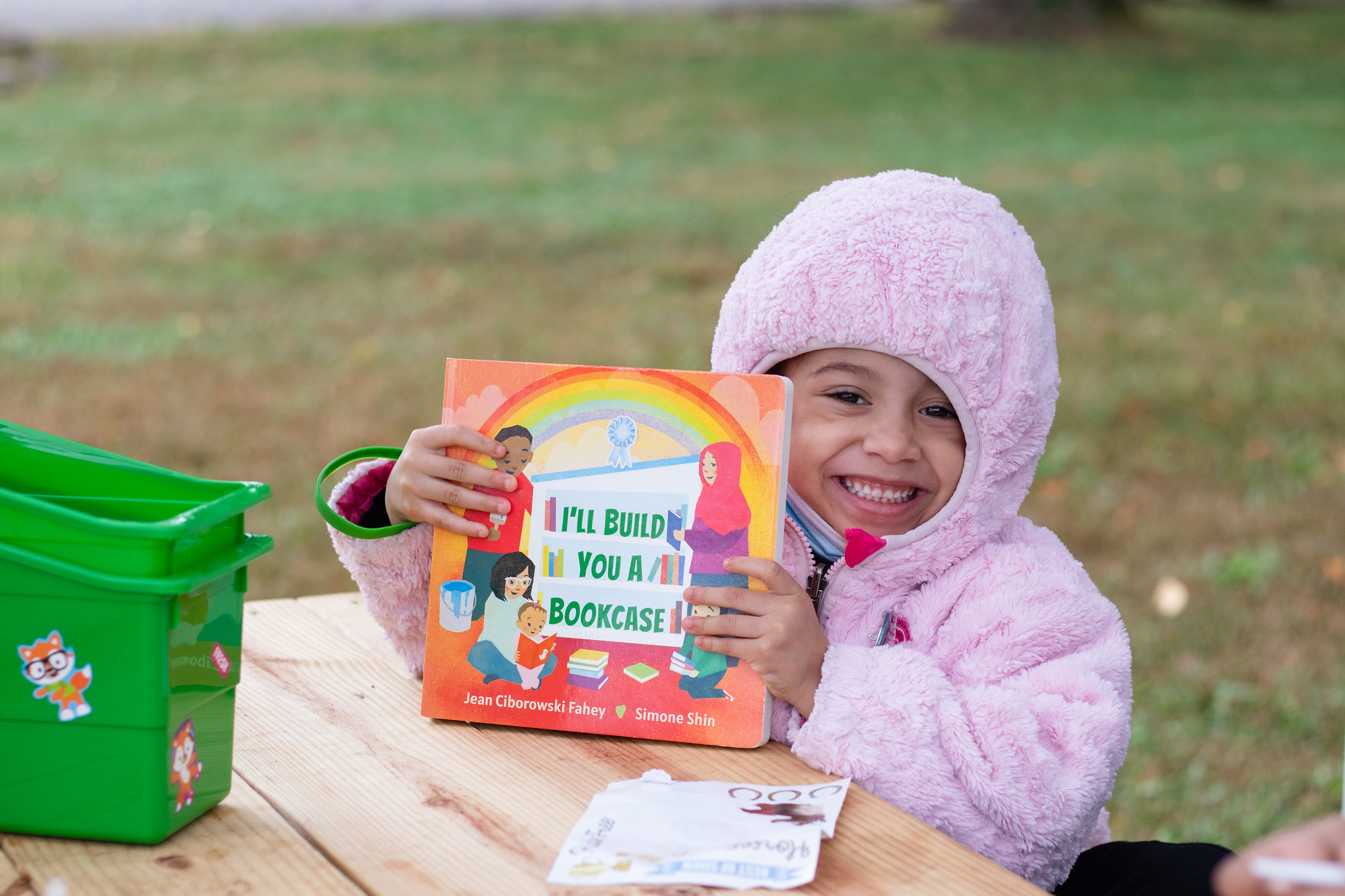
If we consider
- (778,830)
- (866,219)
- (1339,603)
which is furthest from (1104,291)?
(778,830)

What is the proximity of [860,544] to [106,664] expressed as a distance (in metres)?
0.86

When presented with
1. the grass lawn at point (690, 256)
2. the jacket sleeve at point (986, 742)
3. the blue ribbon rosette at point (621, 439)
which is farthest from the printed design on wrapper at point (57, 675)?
the grass lawn at point (690, 256)

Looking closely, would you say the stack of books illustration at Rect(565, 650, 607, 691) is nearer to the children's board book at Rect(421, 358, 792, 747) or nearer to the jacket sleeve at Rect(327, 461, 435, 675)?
the children's board book at Rect(421, 358, 792, 747)

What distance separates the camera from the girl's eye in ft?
5.62

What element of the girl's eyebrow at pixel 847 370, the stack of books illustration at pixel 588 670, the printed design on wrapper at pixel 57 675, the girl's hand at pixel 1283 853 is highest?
the girl's eyebrow at pixel 847 370

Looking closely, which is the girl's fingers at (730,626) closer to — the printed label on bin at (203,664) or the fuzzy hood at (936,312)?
the fuzzy hood at (936,312)

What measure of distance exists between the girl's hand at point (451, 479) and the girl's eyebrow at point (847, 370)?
0.45 metres

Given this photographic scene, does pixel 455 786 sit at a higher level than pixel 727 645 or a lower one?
lower

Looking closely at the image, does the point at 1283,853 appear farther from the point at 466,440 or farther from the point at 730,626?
the point at 466,440

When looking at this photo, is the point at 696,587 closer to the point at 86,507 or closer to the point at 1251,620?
the point at 86,507

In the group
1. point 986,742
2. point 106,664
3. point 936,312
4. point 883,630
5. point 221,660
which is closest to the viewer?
point 106,664

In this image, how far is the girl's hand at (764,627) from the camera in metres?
1.45

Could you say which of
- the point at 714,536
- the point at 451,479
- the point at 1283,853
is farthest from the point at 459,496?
the point at 1283,853

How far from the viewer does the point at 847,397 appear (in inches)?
67.7
